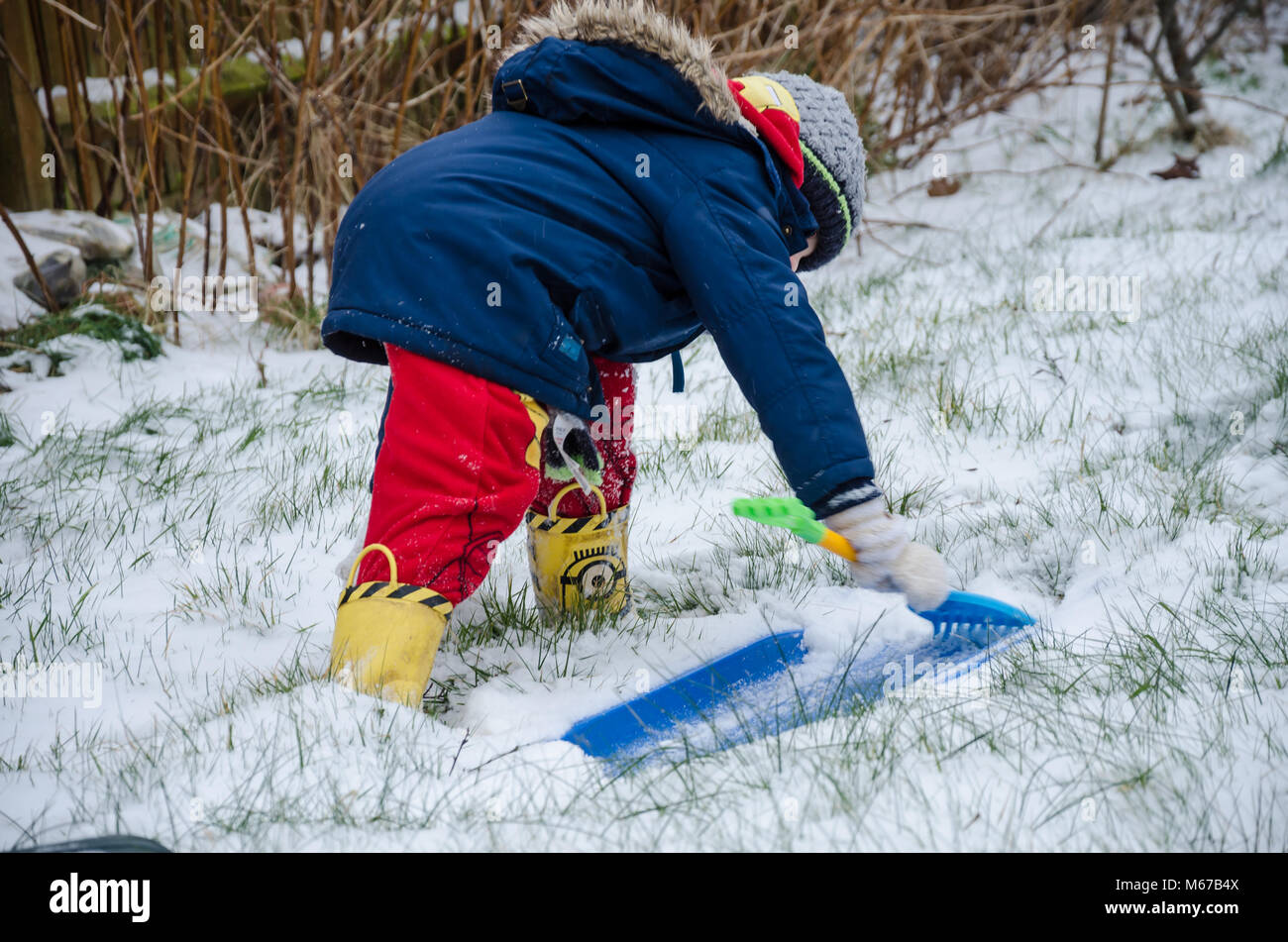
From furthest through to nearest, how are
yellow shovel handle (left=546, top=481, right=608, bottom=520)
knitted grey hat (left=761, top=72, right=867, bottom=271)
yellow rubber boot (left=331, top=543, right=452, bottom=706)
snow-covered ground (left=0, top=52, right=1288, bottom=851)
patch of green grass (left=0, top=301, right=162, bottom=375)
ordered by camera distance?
patch of green grass (left=0, top=301, right=162, bottom=375)
yellow shovel handle (left=546, top=481, right=608, bottom=520)
knitted grey hat (left=761, top=72, right=867, bottom=271)
yellow rubber boot (left=331, top=543, right=452, bottom=706)
snow-covered ground (left=0, top=52, right=1288, bottom=851)

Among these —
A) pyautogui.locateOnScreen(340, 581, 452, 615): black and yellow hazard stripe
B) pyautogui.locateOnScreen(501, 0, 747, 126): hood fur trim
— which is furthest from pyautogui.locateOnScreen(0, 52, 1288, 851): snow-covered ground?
pyautogui.locateOnScreen(501, 0, 747, 126): hood fur trim

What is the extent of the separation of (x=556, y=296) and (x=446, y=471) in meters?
0.28

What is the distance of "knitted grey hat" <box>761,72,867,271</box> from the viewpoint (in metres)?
1.57

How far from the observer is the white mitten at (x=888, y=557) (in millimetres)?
1337

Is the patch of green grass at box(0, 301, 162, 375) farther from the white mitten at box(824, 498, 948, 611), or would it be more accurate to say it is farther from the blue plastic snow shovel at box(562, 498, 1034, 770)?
the white mitten at box(824, 498, 948, 611)

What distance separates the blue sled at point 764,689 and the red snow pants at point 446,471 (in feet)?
0.96

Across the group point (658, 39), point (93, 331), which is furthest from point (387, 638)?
point (93, 331)

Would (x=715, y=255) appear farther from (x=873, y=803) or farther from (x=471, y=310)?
(x=873, y=803)

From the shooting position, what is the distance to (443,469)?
1365 mm

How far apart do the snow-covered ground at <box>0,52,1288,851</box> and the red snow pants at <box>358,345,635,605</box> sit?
0.20m

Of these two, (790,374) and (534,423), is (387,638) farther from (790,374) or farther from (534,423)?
(790,374)

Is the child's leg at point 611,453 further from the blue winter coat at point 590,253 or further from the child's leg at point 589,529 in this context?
the blue winter coat at point 590,253

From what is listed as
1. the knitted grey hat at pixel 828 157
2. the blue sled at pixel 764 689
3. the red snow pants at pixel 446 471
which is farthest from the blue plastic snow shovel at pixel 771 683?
the knitted grey hat at pixel 828 157

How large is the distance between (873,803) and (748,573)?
82cm
